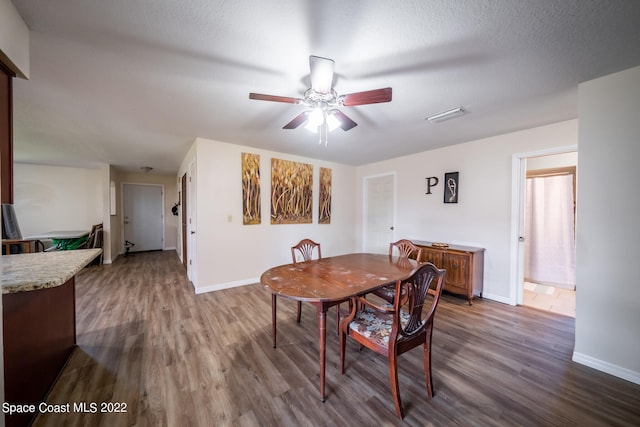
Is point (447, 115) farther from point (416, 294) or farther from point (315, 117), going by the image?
point (416, 294)

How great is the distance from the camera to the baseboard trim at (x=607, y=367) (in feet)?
5.47

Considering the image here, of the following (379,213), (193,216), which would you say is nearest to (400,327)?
(193,216)

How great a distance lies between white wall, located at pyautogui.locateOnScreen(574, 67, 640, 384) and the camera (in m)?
1.67

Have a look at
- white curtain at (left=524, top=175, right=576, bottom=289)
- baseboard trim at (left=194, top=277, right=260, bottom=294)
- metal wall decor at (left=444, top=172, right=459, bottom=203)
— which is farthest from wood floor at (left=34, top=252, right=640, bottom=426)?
metal wall decor at (left=444, top=172, right=459, bottom=203)

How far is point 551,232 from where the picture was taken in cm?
366

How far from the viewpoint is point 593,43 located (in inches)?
56.4

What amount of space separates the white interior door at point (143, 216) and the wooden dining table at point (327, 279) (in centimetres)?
639

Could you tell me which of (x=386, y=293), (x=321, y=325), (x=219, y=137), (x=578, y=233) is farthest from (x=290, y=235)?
(x=578, y=233)

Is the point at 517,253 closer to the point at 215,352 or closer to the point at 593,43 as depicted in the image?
the point at 593,43

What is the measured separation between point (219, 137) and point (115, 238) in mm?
4609

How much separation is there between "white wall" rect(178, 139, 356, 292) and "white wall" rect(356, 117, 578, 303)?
212 cm

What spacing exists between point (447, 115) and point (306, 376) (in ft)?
9.29

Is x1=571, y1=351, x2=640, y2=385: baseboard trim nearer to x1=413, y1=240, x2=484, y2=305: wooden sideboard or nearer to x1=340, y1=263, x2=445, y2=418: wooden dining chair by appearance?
x1=413, y1=240, x2=484, y2=305: wooden sideboard

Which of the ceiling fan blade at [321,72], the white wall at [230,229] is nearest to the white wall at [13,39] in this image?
the ceiling fan blade at [321,72]
